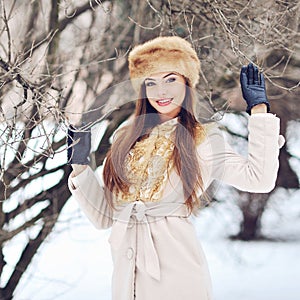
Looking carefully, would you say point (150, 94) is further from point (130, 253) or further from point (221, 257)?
point (221, 257)

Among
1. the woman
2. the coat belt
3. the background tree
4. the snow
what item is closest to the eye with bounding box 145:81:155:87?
the woman

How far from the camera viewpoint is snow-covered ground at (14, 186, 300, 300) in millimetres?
3490

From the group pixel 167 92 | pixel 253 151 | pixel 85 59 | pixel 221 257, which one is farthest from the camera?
pixel 221 257

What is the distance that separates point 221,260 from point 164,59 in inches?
97.5

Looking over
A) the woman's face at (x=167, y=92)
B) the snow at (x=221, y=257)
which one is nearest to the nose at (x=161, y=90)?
the woman's face at (x=167, y=92)

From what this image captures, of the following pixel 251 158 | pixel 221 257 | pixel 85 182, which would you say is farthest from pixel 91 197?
pixel 221 257

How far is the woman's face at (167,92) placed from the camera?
165 centimetres

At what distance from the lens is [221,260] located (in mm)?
3939

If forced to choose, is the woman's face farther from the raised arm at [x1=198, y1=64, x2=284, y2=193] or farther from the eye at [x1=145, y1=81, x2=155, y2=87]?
the raised arm at [x1=198, y1=64, x2=284, y2=193]

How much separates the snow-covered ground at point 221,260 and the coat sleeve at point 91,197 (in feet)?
5.28

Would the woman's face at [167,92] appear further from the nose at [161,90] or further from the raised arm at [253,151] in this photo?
the raised arm at [253,151]

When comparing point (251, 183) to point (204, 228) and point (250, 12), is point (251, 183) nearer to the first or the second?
point (250, 12)

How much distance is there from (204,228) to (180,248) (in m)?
2.28

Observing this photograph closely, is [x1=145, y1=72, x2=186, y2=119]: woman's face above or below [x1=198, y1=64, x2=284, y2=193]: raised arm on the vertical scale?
above
